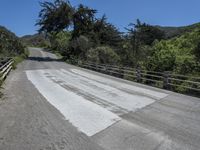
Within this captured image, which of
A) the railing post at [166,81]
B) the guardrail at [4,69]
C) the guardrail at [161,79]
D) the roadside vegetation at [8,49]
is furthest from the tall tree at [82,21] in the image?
the railing post at [166,81]

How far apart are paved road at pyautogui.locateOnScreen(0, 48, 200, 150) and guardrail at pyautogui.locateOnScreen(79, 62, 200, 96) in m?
3.02

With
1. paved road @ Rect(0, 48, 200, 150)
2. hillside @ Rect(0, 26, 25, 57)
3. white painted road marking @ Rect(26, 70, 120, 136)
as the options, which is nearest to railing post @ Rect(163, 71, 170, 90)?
paved road @ Rect(0, 48, 200, 150)

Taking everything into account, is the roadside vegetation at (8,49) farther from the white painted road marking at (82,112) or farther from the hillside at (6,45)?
the white painted road marking at (82,112)

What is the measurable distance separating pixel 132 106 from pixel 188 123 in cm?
246

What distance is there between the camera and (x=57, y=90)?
524 inches

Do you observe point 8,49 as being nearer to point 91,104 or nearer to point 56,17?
point 56,17

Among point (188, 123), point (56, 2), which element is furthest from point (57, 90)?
point (56, 2)

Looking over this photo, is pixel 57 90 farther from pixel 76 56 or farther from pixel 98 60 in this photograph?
pixel 76 56

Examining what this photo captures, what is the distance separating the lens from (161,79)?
20844 mm

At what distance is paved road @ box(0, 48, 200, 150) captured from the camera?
611 centimetres

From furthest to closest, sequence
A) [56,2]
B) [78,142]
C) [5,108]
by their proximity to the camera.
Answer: [56,2], [5,108], [78,142]

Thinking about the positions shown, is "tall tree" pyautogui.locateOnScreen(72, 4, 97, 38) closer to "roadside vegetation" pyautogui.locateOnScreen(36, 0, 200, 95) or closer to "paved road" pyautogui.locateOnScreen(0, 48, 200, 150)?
"roadside vegetation" pyautogui.locateOnScreen(36, 0, 200, 95)

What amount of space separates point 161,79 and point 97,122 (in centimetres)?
1384

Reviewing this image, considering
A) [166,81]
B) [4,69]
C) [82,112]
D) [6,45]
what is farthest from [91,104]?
[6,45]
